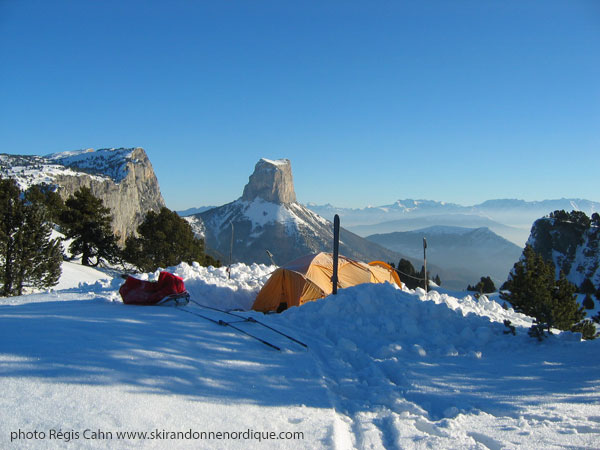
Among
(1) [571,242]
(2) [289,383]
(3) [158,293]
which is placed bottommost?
(2) [289,383]

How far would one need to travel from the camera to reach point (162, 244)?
120 ft

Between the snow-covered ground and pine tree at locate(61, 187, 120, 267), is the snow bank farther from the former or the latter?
pine tree at locate(61, 187, 120, 267)

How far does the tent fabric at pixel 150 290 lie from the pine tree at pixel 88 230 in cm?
3188

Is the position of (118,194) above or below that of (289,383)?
above

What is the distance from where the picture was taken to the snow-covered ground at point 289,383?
454 centimetres

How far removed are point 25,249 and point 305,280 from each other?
17.1m

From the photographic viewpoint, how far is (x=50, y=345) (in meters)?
6.00

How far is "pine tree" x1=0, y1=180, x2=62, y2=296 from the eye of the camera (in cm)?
2150

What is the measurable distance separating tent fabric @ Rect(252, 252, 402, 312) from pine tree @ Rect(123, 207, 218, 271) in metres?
20.6

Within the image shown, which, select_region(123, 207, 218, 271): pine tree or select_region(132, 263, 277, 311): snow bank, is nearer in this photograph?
select_region(132, 263, 277, 311): snow bank

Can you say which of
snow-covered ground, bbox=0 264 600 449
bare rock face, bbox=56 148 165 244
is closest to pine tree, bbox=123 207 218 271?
snow-covered ground, bbox=0 264 600 449

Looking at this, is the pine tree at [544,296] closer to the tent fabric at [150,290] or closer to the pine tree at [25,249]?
the tent fabric at [150,290]

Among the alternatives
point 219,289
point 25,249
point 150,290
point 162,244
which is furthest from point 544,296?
point 162,244

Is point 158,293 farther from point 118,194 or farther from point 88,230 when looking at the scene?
point 118,194
